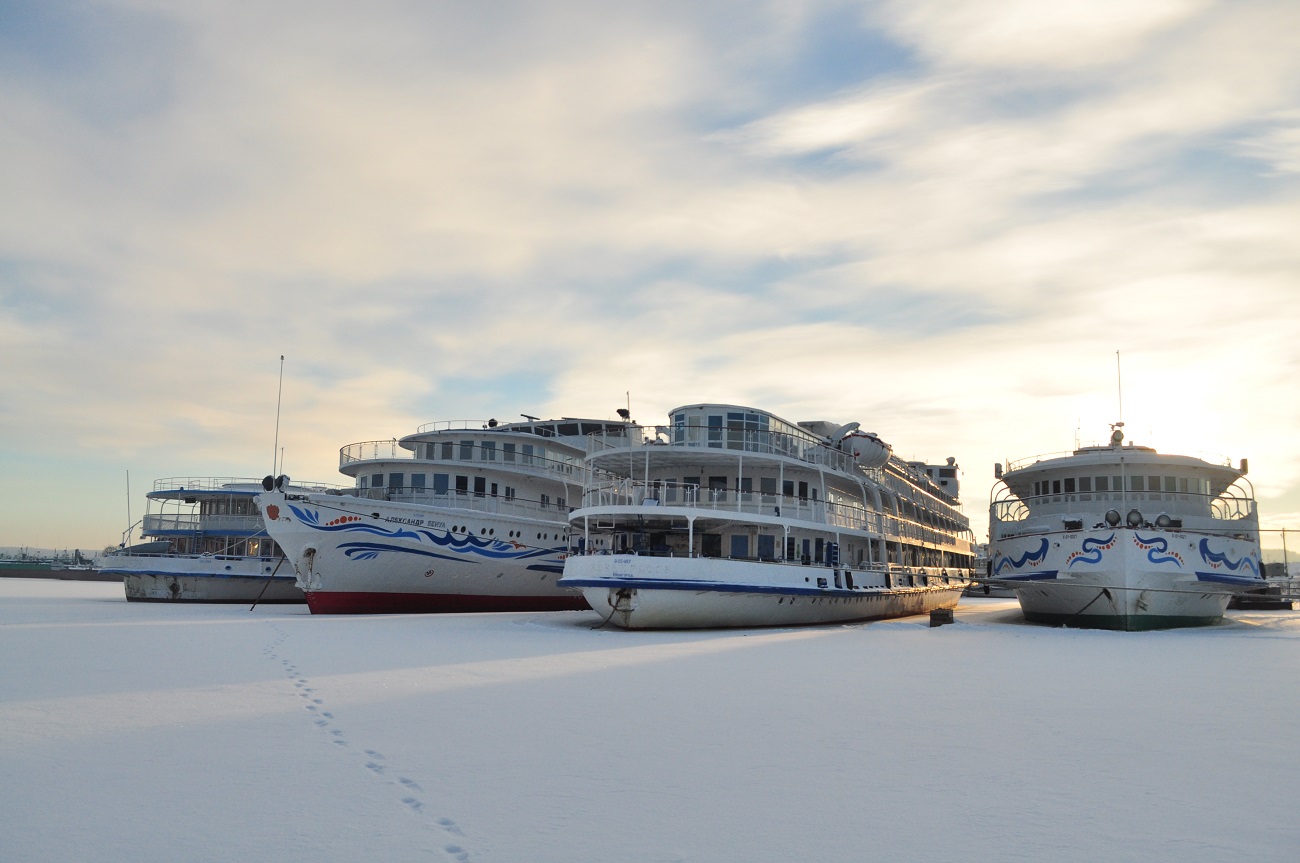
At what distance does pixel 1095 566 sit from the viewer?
95.8 feet

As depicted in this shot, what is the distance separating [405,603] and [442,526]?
10.2ft

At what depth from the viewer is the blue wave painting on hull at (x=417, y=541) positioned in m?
32.3

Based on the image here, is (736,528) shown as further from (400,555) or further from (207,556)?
(207,556)

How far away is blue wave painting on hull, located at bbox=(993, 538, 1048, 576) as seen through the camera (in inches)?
1220

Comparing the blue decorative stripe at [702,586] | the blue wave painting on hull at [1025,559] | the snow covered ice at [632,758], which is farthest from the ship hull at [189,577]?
the blue wave painting on hull at [1025,559]

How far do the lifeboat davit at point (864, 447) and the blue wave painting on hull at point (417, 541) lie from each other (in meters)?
13.4

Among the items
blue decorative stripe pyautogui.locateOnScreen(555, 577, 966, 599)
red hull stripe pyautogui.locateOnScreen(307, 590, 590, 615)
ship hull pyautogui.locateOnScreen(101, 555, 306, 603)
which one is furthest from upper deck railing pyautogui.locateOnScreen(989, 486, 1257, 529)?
ship hull pyautogui.locateOnScreen(101, 555, 306, 603)

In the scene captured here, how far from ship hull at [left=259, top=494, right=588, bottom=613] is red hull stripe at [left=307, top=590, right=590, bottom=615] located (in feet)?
0.12

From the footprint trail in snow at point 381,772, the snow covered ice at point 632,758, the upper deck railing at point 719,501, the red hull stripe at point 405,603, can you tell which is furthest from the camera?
the red hull stripe at point 405,603

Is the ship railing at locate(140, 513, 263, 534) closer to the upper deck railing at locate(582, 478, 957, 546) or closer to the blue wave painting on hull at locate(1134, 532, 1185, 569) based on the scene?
the upper deck railing at locate(582, 478, 957, 546)

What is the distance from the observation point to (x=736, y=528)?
29938 mm

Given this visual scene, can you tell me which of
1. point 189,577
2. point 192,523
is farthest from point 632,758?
point 192,523

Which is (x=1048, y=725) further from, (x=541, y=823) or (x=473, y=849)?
(x=473, y=849)

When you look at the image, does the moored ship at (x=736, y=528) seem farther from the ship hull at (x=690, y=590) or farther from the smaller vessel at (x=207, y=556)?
the smaller vessel at (x=207, y=556)
